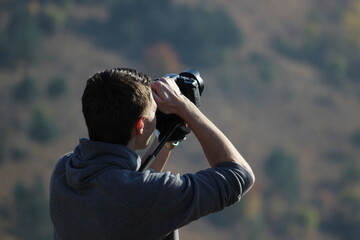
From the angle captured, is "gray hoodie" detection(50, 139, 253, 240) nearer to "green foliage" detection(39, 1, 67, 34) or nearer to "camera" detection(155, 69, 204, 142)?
"camera" detection(155, 69, 204, 142)

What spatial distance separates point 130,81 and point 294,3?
143 ft

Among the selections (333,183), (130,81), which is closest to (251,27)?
(333,183)

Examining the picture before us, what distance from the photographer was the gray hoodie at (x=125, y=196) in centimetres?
139

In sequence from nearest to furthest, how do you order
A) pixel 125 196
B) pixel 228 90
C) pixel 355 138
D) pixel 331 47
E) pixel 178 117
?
pixel 125 196 < pixel 178 117 < pixel 355 138 < pixel 228 90 < pixel 331 47

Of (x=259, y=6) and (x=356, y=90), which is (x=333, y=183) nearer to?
(x=356, y=90)

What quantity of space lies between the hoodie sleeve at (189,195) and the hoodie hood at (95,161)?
0.25 feet

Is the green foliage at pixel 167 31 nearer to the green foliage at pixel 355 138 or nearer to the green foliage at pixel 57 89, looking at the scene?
the green foliage at pixel 57 89

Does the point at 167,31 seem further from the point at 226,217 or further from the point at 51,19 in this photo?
the point at 226,217

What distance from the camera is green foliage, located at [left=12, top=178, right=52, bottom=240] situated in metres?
23.5

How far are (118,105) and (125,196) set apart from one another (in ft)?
0.67

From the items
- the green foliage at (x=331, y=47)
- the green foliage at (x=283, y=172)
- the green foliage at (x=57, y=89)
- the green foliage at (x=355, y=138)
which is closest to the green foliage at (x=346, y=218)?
the green foliage at (x=283, y=172)

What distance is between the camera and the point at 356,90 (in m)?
37.5

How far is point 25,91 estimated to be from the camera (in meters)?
30.8

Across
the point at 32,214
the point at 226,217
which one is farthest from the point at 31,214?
the point at 226,217
